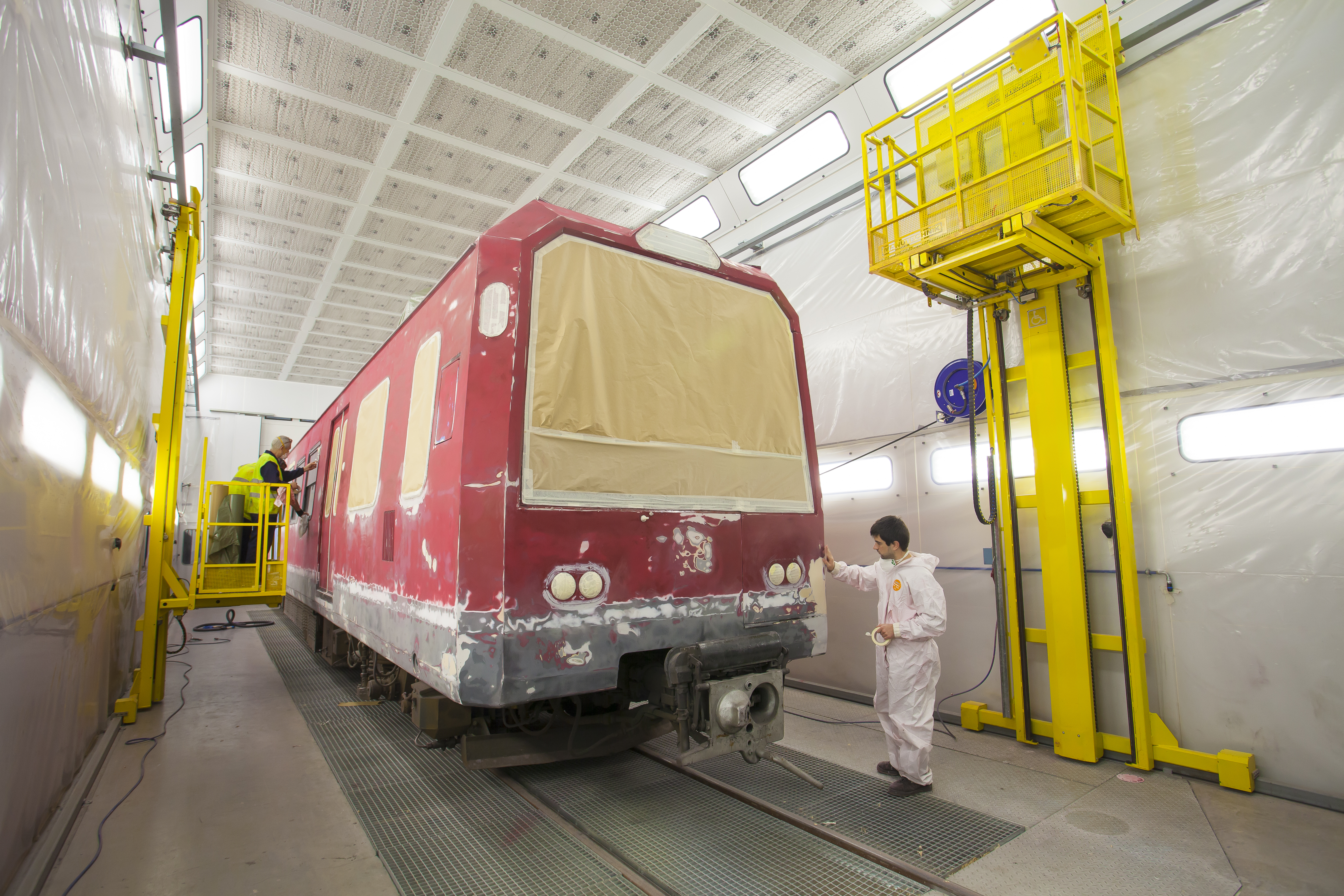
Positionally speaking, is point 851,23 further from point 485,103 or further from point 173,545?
point 173,545

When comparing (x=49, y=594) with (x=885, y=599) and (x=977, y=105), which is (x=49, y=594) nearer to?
(x=885, y=599)

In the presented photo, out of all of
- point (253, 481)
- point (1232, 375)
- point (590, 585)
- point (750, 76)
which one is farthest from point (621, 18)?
point (253, 481)

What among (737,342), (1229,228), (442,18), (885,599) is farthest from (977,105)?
(442,18)

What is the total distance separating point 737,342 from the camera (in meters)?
3.58

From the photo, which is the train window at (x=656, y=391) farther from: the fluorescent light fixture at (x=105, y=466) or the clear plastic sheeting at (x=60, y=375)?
the fluorescent light fixture at (x=105, y=466)

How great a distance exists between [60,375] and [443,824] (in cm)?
259

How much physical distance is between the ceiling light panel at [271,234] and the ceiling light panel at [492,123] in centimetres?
337

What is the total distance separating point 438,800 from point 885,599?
2.80 metres

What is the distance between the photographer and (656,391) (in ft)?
10.4

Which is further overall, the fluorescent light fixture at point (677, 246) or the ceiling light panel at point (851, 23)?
the ceiling light panel at point (851, 23)

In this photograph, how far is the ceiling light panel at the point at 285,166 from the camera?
6.87 m

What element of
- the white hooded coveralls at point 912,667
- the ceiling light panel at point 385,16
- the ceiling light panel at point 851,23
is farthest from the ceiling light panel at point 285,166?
the white hooded coveralls at point 912,667

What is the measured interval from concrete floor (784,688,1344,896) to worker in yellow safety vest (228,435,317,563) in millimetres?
5591

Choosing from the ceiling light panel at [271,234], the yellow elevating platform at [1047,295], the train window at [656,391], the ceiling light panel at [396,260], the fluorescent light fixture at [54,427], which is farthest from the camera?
the ceiling light panel at [396,260]
